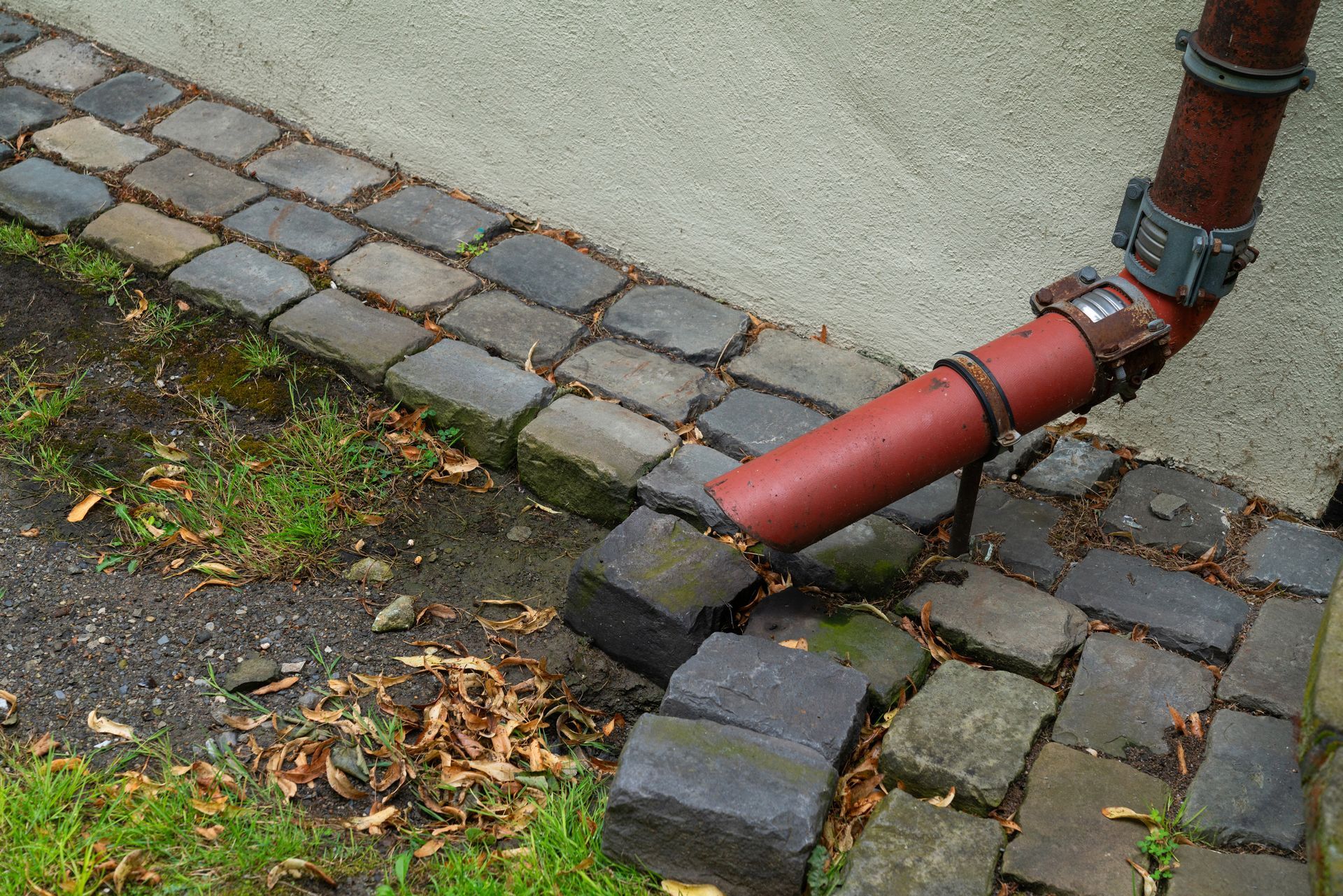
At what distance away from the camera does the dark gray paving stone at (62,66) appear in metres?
4.77

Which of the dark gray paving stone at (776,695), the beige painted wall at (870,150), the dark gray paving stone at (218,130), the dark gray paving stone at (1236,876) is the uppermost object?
the beige painted wall at (870,150)

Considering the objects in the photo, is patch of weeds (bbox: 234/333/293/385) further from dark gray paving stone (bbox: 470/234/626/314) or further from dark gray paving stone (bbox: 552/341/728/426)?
dark gray paving stone (bbox: 552/341/728/426)

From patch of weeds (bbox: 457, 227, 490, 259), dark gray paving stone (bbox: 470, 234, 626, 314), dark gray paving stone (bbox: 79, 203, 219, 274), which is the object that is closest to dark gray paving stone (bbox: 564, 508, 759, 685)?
dark gray paving stone (bbox: 470, 234, 626, 314)

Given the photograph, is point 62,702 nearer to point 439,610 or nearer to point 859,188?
point 439,610

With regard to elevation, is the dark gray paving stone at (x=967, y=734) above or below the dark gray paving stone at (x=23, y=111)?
below

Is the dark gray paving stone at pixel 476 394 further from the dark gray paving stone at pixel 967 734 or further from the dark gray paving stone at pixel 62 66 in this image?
the dark gray paving stone at pixel 62 66

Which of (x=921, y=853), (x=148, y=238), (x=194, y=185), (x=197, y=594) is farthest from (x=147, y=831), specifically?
(x=194, y=185)

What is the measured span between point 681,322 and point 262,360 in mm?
1303

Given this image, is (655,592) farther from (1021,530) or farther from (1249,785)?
(1249,785)

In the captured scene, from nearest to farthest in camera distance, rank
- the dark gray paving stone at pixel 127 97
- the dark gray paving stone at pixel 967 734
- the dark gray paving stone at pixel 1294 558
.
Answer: the dark gray paving stone at pixel 967 734, the dark gray paving stone at pixel 1294 558, the dark gray paving stone at pixel 127 97

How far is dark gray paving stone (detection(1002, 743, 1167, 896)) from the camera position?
222cm

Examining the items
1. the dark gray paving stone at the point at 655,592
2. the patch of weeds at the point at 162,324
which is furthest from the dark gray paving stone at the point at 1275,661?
the patch of weeds at the point at 162,324

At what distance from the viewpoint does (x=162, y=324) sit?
3746 millimetres

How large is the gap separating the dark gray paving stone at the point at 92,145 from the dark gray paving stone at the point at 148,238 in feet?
1.07
